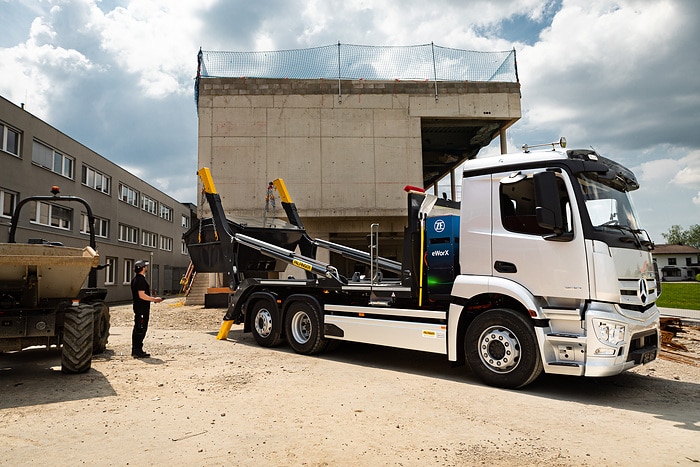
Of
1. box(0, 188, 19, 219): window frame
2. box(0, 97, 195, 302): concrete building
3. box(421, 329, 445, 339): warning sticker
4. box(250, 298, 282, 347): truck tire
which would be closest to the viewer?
box(421, 329, 445, 339): warning sticker

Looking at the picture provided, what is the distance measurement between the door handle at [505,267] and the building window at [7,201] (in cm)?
1968

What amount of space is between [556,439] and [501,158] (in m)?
3.68

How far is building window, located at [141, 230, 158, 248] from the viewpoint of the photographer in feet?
112

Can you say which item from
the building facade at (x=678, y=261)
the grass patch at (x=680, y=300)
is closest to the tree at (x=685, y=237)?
the building facade at (x=678, y=261)

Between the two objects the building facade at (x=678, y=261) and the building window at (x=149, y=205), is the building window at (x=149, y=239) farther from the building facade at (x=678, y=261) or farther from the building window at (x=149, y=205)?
the building facade at (x=678, y=261)

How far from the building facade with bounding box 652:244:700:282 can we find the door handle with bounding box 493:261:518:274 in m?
78.7

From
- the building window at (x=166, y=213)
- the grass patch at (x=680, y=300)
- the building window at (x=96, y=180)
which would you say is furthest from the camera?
the building window at (x=166, y=213)

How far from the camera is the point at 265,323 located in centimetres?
945

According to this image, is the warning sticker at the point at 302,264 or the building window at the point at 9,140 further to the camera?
the building window at the point at 9,140

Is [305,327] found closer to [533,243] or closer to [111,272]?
[533,243]

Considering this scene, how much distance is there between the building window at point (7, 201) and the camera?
61.5 feet

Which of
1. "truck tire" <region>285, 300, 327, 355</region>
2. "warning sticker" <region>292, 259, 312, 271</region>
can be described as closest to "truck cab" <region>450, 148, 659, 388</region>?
→ "truck tire" <region>285, 300, 327, 355</region>

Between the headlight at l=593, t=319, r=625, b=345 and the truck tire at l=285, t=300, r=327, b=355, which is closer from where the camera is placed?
the headlight at l=593, t=319, r=625, b=345

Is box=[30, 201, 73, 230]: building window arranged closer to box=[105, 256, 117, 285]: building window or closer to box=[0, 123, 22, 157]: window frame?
box=[0, 123, 22, 157]: window frame
